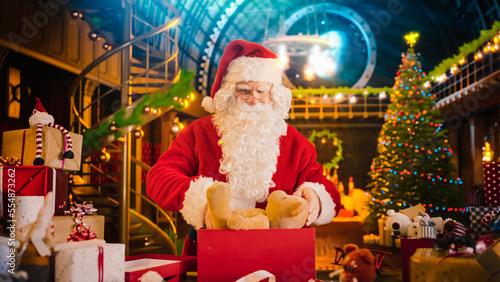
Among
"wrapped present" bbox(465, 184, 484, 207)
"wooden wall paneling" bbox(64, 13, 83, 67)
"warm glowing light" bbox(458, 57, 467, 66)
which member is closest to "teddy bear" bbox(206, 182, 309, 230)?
"wrapped present" bbox(465, 184, 484, 207)

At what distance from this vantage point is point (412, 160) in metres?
6.52

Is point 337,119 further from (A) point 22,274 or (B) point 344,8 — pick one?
(A) point 22,274

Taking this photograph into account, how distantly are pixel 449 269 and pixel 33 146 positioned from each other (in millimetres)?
2033

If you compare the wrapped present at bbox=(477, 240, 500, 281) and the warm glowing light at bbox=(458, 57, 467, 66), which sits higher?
the warm glowing light at bbox=(458, 57, 467, 66)

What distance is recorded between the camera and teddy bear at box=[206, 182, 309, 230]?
54.3 inches

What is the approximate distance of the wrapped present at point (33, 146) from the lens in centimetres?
239

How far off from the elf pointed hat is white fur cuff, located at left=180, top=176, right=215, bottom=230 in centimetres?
47

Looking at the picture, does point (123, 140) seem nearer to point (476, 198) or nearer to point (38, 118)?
point (38, 118)

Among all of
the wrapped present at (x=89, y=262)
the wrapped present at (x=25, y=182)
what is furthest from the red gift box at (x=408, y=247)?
the wrapped present at (x=25, y=182)

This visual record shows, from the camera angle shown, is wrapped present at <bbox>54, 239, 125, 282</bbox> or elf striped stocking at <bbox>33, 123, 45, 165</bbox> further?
elf striped stocking at <bbox>33, 123, 45, 165</bbox>

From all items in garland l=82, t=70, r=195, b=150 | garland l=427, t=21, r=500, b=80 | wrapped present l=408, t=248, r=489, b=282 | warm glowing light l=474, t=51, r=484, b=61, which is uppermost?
garland l=427, t=21, r=500, b=80

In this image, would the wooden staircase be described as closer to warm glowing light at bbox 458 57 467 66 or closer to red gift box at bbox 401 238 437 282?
red gift box at bbox 401 238 437 282

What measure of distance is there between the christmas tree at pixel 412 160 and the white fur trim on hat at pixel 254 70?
4.90 m

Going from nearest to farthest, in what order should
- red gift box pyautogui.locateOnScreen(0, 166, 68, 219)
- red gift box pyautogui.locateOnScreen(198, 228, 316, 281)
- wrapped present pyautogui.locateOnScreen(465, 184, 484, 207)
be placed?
1. red gift box pyautogui.locateOnScreen(198, 228, 316, 281)
2. red gift box pyautogui.locateOnScreen(0, 166, 68, 219)
3. wrapped present pyautogui.locateOnScreen(465, 184, 484, 207)
